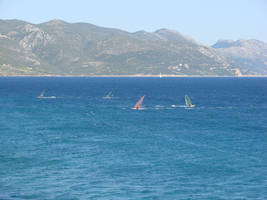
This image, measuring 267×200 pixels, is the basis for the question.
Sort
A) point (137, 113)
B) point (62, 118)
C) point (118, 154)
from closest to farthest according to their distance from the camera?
1. point (118, 154)
2. point (62, 118)
3. point (137, 113)

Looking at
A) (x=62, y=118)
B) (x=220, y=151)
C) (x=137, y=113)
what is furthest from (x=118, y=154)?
(x=137, y=113)

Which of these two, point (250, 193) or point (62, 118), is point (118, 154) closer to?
point (250, 193)

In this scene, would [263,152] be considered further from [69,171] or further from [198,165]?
[69,171]

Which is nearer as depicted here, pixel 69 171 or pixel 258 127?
pixel 69 171

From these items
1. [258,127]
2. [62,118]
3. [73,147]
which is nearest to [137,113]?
[62,118]

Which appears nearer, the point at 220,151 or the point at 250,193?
the point at 250,193

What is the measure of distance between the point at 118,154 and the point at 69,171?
17.8 m

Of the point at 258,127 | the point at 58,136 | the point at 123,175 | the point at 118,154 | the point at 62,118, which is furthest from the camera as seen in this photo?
the point at 62,118

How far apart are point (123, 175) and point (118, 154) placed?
18.4 meters

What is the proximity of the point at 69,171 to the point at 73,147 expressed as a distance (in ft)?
78.4

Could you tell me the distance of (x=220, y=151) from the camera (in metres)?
108

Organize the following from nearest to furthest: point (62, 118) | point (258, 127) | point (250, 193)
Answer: point (250, 193) < point (258, 127) < point (62, 118)

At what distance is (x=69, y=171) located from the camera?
8825 centimetres

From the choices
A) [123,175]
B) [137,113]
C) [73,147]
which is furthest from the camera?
[137,113]
